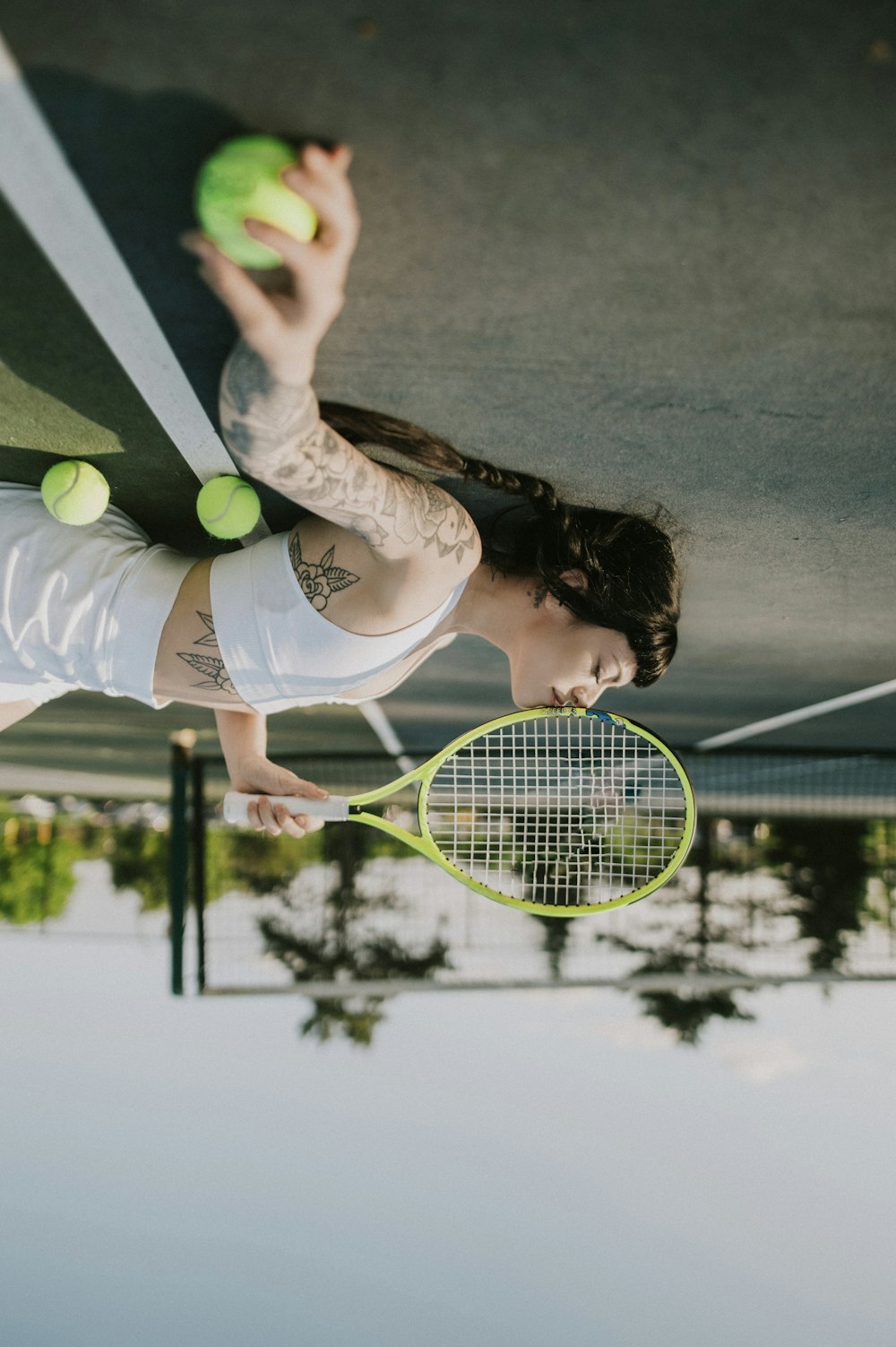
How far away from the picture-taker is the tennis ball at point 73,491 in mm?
1868

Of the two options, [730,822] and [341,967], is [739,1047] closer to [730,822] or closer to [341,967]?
[730,822]

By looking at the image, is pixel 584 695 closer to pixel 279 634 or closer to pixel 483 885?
pixel 483 885

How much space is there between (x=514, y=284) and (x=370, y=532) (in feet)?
1.53

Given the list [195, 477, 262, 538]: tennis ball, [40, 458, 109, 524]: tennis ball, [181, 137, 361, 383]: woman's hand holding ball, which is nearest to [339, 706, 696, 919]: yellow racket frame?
[195, 477, 262, 538]: tennis ball

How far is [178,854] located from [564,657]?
3.22 meters

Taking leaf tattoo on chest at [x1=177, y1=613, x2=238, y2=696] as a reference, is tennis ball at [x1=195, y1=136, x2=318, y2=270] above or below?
above

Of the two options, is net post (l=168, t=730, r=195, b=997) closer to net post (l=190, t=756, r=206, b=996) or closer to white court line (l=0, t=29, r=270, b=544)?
net post (l=190, t=756, r=206, b=996)

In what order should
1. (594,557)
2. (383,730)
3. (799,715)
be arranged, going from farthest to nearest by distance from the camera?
(383,730)
(799,715)
(594,557)

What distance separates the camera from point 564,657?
84.4 inches

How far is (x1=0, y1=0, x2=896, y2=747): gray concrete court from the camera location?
1.09 metres

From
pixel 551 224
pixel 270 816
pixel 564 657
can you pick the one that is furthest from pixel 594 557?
pixel 270 816

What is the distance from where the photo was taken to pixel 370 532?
161cm

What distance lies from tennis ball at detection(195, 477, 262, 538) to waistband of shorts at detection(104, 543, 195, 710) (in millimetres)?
141

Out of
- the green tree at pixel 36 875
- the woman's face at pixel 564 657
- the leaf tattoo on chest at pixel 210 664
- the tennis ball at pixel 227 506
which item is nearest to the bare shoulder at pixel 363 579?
the tennis ball at pixel 227 506
